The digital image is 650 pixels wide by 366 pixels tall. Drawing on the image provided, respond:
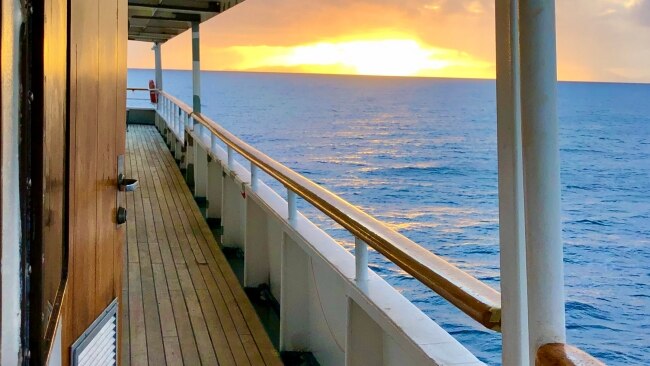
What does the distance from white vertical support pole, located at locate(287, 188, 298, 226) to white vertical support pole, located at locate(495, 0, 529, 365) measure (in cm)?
163

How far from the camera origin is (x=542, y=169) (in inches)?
39.6

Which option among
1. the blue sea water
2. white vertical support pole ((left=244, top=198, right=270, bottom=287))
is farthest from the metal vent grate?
white vertical support pole ((left=244, top=198, right=270, bottom=287))

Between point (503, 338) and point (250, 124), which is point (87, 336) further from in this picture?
point (250, 124)

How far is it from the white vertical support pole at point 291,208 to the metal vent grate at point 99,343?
4.06 ft

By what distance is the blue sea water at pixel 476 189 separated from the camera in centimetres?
1218

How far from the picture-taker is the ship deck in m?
2.66

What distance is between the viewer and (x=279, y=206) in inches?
123

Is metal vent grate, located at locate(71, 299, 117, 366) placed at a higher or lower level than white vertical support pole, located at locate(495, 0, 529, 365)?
lower

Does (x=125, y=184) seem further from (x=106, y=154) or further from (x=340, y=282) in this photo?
(x=340, y=282)

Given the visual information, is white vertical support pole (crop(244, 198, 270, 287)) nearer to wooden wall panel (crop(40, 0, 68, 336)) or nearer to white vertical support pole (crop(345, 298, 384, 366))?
white vertical support pole (crop(345, 298, 384, 366))

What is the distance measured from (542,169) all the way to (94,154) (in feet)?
2.77

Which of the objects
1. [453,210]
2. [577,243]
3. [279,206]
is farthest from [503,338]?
[453,210]

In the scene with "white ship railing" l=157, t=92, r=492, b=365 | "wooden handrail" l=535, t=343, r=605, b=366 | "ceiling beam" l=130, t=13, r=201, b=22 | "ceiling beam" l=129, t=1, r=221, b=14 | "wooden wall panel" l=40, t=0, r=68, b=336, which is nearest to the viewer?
"wooden wall panel" l=40, t=0, r=68, b=336

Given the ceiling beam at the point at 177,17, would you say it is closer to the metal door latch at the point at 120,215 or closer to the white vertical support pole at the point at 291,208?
the white vertical support pole at the point at 291,208
